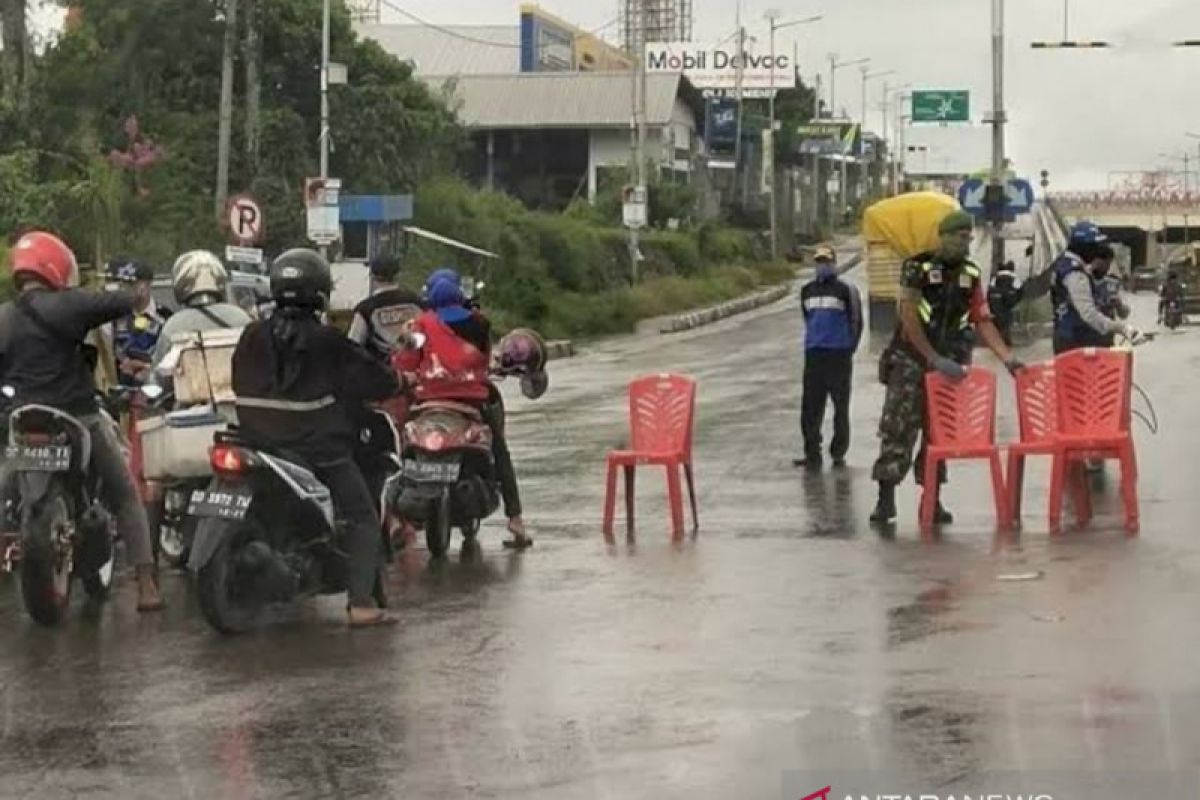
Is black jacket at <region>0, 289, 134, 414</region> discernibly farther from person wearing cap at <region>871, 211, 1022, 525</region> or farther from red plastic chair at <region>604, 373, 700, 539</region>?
person wearing cap at <region>871, 211, 1022, 525</region>

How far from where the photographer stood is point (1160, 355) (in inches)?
1302

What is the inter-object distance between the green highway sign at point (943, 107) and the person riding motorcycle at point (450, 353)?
5671cm

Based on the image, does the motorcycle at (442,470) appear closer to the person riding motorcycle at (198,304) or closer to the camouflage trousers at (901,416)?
the person riding motorcycle at (198,304)

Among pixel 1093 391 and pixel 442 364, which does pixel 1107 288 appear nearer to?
pixel 1093 391

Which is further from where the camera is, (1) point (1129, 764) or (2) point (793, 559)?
(2) point (793, 559)

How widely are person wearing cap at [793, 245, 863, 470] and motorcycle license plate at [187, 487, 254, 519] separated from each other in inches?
327

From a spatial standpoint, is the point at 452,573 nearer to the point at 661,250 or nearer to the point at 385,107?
the point at 385,107

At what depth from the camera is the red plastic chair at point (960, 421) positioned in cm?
1260

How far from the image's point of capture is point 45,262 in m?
9.91

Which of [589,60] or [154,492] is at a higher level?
[589,60]

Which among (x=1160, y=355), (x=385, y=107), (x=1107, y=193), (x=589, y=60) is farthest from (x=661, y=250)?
(x=1107, y=193)

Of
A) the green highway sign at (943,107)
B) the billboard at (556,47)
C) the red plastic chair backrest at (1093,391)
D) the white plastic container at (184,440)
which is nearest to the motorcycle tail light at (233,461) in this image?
the white plastic container at (184,440)

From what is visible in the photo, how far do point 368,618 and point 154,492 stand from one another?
2.31 metres

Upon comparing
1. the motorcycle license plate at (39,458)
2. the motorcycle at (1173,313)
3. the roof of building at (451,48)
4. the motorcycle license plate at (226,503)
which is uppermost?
the roof of building at (451,48)
